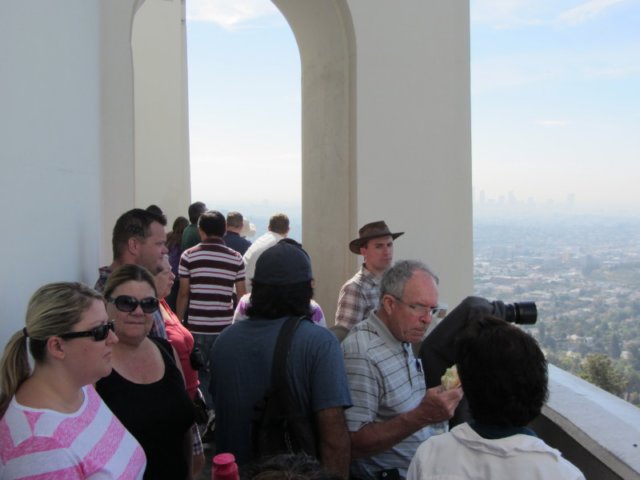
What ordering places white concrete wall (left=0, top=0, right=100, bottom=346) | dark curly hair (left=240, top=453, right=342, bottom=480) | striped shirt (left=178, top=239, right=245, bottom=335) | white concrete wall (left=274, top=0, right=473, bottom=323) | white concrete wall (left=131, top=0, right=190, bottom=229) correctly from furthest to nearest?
white concrete wall (left=131, top=0, right=190, bottom=229) → white concrete wall (left=274, top=0, right=473, bottom=323) → striped shirt (left=178, top=239, right=245, bottom=335) → white concrete wall (left=0, top=0, right=100, bottom=346) → dark curly hair (left=240, top=453, right=342, bottom=480)

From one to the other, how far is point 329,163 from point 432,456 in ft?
13.8

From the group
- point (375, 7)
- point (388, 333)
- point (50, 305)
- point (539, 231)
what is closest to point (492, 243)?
point (539, 231)

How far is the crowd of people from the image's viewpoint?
164 cm

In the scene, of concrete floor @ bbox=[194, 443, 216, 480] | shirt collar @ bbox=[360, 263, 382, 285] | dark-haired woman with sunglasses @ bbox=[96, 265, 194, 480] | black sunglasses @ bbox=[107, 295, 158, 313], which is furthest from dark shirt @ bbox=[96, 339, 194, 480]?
shirt collar @ bbox=[360, 263, 382, 285]

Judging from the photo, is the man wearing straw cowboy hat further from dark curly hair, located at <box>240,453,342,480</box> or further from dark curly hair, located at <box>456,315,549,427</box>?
dark curly hair, located at <box>240,453,342,480</box>

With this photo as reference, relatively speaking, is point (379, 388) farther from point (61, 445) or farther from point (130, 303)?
point (61, 445)

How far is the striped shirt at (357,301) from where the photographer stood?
4086 millimetres

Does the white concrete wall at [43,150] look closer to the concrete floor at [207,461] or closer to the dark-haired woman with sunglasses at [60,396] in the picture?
the dark-haired woman with sunglasses at [60,396]

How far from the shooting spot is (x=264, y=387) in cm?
220

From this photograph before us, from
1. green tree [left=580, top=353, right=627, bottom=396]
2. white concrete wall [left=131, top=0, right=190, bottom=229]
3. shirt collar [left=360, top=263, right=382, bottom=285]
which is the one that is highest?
white concrete wall [left=131, top=0, right=190, bottom=229]

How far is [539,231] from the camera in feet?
21.3

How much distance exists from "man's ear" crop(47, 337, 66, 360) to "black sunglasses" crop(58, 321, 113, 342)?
0.05 feet

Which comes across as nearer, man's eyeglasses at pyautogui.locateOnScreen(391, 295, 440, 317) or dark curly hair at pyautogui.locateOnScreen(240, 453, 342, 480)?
dark curly hair at pyautogui.locateOnScreen(240, 453, 342, 480)

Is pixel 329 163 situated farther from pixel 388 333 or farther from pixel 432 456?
pixel 432 456
